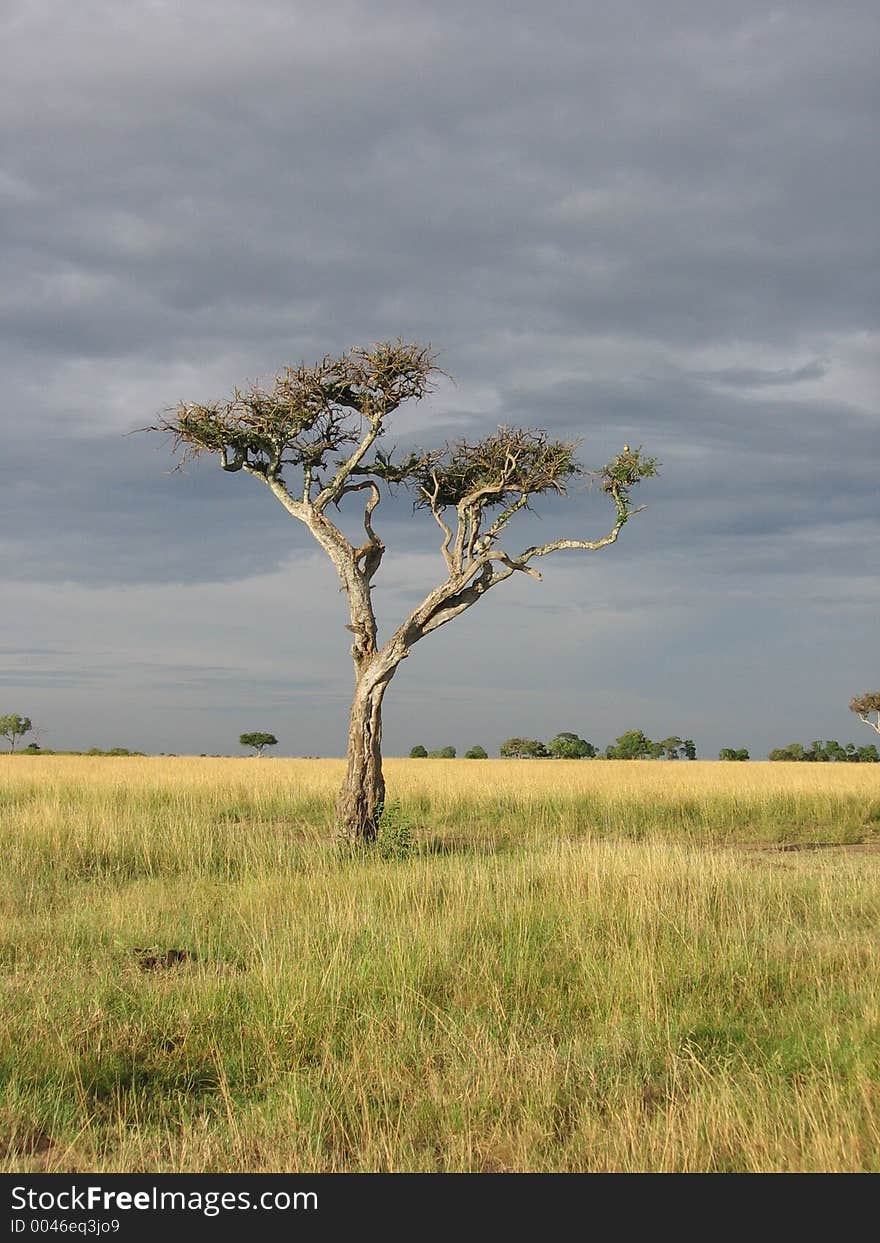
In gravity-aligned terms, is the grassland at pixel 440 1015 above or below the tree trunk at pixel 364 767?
below

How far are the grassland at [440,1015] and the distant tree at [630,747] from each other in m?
69.0

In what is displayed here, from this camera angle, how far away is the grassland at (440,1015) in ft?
16.1

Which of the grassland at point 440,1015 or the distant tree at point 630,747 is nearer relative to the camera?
the grassland at point 440,1015

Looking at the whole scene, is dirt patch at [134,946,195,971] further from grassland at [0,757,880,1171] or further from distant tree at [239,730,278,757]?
distant tree at [239,730,278,757]

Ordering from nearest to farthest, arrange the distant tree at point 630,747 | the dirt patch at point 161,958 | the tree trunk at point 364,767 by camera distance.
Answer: the dirt patch at point 161,958 → the tree trunk at point 364,767 → the distant tree at point 630,747

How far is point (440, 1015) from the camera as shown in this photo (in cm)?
669

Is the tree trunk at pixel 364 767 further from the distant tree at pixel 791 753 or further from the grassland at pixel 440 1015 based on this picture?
the distant tree at pixel 791 753

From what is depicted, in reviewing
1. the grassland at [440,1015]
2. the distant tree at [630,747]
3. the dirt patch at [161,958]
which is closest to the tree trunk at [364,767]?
the grassland at [440,1015]

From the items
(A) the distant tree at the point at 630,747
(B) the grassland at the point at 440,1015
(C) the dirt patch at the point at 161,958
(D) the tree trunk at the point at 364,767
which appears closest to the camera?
(B) the grassland at the point at 440,1015

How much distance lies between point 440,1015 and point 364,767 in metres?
9.33

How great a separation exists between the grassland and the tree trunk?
6.43ft

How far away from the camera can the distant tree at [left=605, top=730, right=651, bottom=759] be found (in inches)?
3209

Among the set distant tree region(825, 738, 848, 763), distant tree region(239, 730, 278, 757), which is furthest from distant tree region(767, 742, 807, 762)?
distant tree region(239, 730, 278, 757)

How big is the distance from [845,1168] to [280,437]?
544 inches
